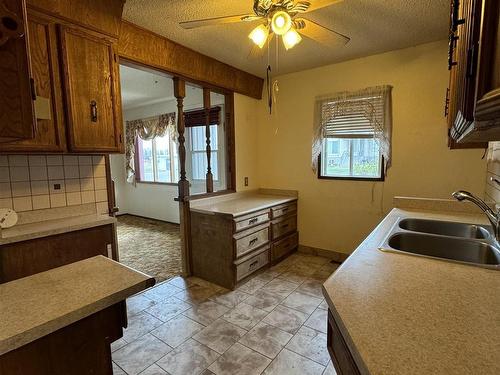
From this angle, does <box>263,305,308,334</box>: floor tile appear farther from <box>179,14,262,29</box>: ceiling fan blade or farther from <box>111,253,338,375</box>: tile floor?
<box>179,14,262,29</box>: ceiling fan blade

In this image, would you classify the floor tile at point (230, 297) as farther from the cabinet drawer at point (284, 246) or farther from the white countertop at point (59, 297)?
the white countertop at point (59, 297)

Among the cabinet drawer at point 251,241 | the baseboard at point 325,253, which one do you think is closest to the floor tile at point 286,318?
the cabinet drawer at point 251,241

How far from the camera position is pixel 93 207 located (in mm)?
2316

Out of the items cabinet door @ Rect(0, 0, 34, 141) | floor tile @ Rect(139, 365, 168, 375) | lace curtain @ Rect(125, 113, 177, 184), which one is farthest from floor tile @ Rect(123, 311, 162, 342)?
lace curtain @ Rect(125, 113, 177, 184)

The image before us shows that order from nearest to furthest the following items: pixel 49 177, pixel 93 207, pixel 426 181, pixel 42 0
Result: pixel 42 0 < pixel 49 177 < pixel 93 207 < pixel 426 181

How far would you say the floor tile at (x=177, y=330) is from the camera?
1.99 meters

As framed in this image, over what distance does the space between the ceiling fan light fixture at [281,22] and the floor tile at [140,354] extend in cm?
227

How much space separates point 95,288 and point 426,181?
3083mm

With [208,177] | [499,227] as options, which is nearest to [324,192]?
[208,177]

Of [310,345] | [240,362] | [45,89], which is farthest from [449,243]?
[45,89]

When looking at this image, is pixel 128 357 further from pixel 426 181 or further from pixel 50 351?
pixel 426 181

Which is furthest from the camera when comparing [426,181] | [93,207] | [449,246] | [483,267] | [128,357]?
[426,181]

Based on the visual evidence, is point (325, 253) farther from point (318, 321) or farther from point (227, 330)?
point (227, 330)

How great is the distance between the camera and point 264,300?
2.52 metres
